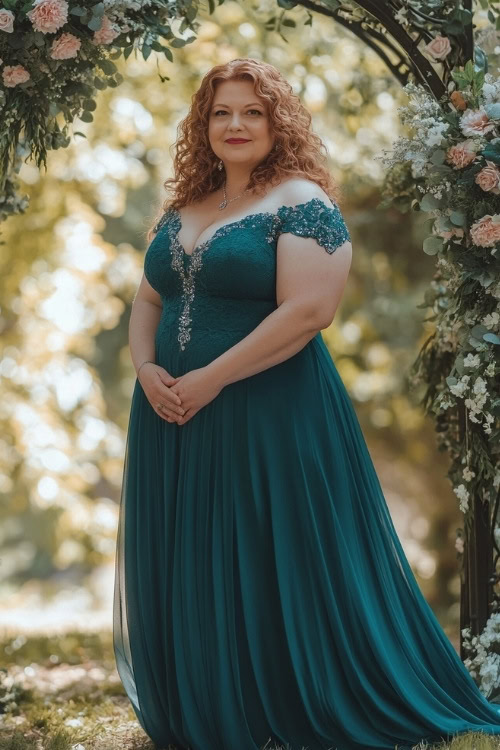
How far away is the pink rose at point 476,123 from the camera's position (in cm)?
302

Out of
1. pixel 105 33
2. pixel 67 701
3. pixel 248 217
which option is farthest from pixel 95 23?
pixel 67 701

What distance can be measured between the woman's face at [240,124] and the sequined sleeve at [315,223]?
0.24m

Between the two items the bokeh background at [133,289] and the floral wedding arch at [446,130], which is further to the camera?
the bokeh background at [133,289]

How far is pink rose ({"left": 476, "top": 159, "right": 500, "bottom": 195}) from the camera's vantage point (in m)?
3.01

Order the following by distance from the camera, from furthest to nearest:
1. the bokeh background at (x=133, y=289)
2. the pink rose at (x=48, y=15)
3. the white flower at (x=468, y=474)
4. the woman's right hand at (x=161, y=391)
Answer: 1. the bokeh background at (x=133, y=289)
2. the white flower at (x=468, y=474)
3. the pink rose at (x=48, y=15)
4. the woman's right hand at (x=161, y=391)

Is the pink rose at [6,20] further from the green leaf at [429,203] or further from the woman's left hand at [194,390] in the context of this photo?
the green leaf at [429,203]

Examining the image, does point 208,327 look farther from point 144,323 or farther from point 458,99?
point 458,99

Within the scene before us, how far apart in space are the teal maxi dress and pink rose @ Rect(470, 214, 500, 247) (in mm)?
473

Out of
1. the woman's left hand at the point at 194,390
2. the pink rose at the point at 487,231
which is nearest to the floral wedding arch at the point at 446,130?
the pink rose at the point at 487,231

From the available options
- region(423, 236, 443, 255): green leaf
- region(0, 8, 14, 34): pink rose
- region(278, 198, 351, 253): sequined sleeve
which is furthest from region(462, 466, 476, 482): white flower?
region(0, 8, 14, 34): pink rose

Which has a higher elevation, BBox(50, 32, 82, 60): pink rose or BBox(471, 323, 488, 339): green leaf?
BBox(50, 32, 82, 60): pink rose

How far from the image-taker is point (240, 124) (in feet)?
9.62

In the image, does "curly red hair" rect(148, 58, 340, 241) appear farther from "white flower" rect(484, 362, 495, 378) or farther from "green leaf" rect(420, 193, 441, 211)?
"white flower" rect(484, 362, 495, 378)

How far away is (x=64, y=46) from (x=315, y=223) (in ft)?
3.32
